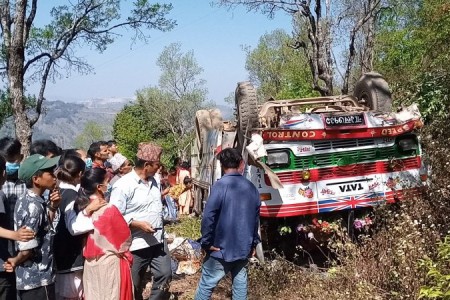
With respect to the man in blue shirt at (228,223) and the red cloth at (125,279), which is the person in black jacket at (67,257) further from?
the man in blue shirt at (228,223)

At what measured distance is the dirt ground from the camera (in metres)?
5.56

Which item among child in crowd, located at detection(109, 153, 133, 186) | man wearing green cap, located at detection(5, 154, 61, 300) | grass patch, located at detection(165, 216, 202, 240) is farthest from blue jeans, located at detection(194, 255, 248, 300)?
grass patch, located at detection(165, 216, 202, 240)

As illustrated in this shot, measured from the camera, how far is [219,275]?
417 cm

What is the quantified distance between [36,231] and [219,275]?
1.51 metres

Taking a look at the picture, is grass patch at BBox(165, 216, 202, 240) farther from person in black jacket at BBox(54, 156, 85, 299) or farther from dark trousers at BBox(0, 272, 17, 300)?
dark trousers at BBox(0, 272, 17, 300)

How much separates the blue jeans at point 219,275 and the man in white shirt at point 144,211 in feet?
1.99

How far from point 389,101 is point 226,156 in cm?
398

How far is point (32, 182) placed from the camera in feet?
11.7

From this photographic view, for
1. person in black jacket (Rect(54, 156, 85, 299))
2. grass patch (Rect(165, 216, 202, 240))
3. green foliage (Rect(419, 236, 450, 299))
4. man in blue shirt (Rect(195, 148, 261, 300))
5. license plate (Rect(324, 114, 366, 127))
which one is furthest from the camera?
grass patch (Rect(165, 216, 202, 240))

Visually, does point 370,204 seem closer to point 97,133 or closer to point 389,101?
point 389,101

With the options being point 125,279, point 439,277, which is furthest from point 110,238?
point 439,277

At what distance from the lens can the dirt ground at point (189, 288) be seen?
5.56 meters

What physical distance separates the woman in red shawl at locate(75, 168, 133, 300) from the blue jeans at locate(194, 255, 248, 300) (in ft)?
2.21

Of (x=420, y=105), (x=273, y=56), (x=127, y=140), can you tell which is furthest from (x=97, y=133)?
(x=420, y=105)
